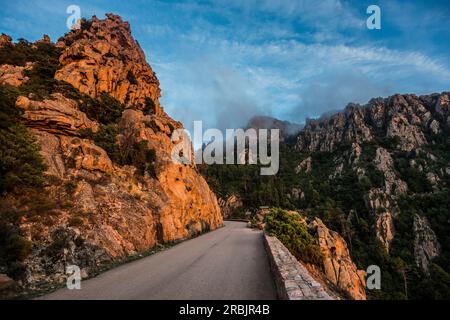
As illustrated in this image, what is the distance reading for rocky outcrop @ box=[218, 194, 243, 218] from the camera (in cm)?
7346

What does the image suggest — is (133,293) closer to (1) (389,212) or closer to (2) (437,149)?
(1) (389,212)

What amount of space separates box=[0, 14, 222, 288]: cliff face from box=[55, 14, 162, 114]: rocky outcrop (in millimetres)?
170

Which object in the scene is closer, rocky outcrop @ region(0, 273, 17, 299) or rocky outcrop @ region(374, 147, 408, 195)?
rocky outcrop @ region(0, 273, 17, 299)

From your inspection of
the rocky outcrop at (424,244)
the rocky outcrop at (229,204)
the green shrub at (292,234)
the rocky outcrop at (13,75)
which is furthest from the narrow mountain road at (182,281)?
the rocky outcrop at (424,244)

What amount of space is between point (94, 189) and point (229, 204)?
6369cm

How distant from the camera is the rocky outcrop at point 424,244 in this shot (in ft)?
209

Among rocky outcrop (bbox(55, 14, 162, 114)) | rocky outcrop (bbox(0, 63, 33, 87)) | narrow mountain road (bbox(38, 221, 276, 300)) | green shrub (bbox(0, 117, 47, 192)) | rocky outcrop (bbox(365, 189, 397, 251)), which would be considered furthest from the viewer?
rocky outcrop (bbox(365, 189, 397, 251))

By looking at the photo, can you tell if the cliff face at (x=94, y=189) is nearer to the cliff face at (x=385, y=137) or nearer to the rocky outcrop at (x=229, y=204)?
the rocky outcrop at (x=229, y=204)

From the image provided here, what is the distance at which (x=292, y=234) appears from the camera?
61.4 feet

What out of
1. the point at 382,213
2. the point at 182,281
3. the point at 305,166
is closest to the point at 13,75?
the point at 182,281

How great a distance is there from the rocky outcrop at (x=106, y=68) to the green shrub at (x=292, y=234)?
78.8 feet

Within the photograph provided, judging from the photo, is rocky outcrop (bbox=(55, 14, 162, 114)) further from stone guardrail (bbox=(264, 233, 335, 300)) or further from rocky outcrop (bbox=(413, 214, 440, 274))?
rocky outcrop (bbox=(413, 214, 440, 274))

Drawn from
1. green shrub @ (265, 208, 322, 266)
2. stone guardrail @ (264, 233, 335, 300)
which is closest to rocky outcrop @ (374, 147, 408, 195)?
green shrub @ (265, 208, 322, 266)
